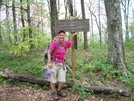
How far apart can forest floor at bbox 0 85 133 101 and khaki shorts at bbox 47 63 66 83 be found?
2.14ft

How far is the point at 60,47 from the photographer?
484 cm

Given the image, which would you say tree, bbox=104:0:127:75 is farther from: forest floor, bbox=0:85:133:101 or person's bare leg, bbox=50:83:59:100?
person's bare leg, bbox=50:83:59:100

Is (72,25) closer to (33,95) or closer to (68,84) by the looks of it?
(68,84)

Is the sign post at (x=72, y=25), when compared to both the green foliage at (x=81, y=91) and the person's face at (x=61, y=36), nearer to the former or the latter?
the person's face at (x=61, y=36)

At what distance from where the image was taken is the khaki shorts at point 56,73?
4871 mm

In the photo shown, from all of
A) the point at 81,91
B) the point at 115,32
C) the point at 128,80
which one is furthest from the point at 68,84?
the point at 115,32

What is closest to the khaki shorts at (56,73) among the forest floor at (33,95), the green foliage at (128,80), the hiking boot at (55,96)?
the hiking boot at (55,96)

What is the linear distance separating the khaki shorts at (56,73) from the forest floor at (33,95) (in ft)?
2.14

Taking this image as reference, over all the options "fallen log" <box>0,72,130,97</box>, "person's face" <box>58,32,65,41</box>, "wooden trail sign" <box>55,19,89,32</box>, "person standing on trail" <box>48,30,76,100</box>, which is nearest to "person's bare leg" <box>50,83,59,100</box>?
"person standing on trail" <box>48,30,76,100</box>

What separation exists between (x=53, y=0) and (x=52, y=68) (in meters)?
3.77

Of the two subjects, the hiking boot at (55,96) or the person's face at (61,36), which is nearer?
the person's face at (61,36)

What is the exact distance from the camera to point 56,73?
4945 mm

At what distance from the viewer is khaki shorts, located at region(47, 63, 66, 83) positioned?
487cm

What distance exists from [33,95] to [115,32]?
413cm
